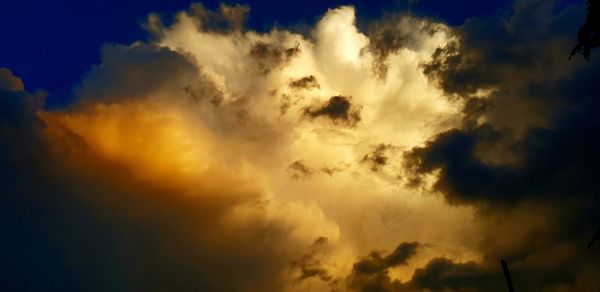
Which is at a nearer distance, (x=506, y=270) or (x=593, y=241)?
(x=593, y=241)

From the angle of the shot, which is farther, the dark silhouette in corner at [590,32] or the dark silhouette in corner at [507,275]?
the dark silhouette in corner at [507,275]

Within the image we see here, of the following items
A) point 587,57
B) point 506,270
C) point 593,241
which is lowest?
point 593,241

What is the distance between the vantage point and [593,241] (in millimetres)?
14938

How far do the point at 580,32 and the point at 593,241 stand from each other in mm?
6413

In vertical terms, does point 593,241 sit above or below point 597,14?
below

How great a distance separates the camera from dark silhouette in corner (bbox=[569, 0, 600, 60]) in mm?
14188

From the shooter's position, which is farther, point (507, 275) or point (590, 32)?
point (507, 275)

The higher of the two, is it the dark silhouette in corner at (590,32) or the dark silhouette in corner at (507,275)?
the dark silhouette in corner at (507,275)

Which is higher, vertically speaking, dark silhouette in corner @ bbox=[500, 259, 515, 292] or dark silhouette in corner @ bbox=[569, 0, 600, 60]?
dark silhouette in corner @ bbox=[500, 259, 515, 292]

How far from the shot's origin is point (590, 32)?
14391 mm

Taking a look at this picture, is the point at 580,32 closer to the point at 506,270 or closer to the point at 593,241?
the point at 593,241

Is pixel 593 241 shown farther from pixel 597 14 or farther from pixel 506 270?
pixel 506 270

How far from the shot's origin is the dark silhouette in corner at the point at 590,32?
14.2m

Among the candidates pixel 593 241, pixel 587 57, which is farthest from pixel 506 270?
pixel 587 57
